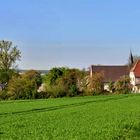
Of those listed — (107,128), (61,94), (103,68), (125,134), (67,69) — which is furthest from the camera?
(103,68)

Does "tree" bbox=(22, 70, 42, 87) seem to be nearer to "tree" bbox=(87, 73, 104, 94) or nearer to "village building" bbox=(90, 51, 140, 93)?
"tree" bbox=(87, 73, 104, 94)

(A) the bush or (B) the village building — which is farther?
(B) the village building

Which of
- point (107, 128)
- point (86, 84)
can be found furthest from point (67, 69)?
point (107, 128)

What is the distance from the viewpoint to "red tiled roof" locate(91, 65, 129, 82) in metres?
119

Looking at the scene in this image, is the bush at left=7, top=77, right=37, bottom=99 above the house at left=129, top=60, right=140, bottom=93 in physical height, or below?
below

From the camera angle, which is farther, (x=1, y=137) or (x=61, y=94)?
(x=61, y=94)

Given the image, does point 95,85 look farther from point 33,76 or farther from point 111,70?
point 111,70

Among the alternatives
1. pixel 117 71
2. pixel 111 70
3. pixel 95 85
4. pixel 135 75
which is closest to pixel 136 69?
pixel 135 75

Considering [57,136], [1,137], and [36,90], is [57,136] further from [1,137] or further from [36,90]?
[36,90]

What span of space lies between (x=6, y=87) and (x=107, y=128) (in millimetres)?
76725

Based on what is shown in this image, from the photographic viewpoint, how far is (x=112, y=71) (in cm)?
12150

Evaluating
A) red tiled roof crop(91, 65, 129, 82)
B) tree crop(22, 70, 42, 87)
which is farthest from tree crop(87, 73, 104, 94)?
red tiled roof crop(91, 65, 129, 82)

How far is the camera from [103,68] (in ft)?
400

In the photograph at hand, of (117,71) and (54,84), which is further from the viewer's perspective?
(117,71)
